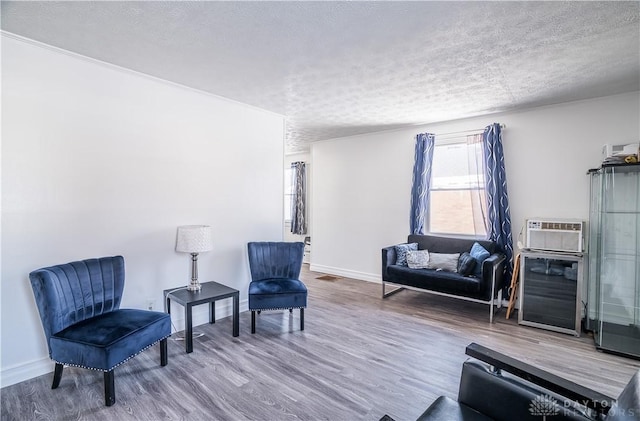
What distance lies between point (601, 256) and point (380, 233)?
2.87m

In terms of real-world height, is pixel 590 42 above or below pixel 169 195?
above

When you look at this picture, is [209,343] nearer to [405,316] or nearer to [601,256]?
[405,316]

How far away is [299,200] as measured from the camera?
7102mm

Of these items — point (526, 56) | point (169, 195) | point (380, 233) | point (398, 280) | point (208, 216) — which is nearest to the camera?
point (526, 56)

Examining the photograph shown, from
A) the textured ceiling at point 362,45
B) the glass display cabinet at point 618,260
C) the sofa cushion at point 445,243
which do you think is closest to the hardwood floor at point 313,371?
the glass display cabinet at point 618,260

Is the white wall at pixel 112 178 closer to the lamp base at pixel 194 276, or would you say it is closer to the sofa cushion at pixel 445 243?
the lamp base at pixel 194 276

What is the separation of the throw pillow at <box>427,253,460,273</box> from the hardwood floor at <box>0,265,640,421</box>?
615 mm

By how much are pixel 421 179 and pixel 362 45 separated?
9.16 ft

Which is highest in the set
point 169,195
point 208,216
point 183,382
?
Result: point 169,195

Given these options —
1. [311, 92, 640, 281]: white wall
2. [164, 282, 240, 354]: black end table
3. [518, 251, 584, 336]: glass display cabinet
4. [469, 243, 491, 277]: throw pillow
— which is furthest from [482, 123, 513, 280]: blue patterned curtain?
[164, 282, 240, 354]: black end table

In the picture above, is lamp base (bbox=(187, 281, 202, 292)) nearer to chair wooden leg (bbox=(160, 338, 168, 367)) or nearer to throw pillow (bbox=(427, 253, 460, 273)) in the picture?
chair wooden leg (bbox=(160, 338, 168, 367))

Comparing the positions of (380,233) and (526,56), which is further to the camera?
(380,233)

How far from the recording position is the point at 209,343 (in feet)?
10.1

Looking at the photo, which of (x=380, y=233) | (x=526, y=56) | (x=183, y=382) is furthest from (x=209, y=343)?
(x=526, y=56)
